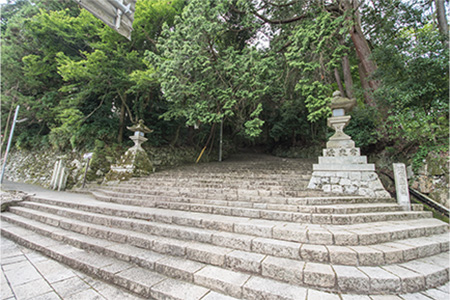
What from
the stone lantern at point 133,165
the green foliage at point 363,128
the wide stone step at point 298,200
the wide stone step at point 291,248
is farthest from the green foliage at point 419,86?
the stone lantern at point 133,165

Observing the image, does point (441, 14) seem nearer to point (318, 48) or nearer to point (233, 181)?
point (318, 48)

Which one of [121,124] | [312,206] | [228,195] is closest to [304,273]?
[312,206]

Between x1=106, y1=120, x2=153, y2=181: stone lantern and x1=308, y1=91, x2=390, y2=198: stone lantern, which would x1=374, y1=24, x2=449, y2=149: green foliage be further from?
x1=106, y1=120, x2=153, y2=181: stone lantern

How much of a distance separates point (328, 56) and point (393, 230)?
4607mm

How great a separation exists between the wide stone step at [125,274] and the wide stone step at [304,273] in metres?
0.06

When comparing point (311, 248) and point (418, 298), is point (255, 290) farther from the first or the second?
point (418, 298)

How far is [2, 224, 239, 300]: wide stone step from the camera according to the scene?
1.78m

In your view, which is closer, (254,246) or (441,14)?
(254,246)

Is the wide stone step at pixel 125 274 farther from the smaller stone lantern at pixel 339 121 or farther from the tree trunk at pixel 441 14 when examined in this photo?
the tree trunk at pixel 441 14

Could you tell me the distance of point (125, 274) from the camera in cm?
204

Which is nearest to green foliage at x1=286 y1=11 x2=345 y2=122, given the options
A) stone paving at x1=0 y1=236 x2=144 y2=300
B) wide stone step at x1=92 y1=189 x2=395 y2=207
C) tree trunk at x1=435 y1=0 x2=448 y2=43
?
wide stone step at x1=92 y1=189 x2=395 y2=207

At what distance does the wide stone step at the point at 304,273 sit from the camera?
1743 millimetres

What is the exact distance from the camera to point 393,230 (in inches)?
101

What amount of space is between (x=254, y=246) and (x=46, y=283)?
2399 mm
